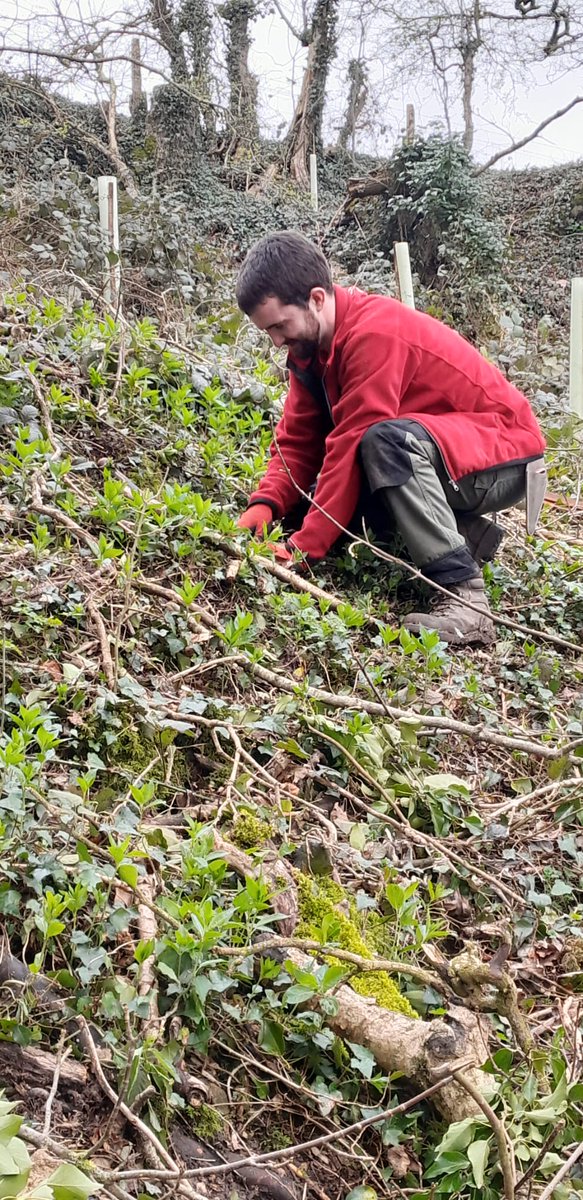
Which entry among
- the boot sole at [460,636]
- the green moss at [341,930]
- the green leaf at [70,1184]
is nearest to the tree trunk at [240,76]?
the boot sole at [460,636]

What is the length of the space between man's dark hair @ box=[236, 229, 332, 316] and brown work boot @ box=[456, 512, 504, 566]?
45.6 inches

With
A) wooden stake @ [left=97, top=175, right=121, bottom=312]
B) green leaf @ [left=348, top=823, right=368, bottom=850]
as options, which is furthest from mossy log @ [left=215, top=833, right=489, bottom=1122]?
wooden stake @ [left=97, top=175, right=121, bottom=312]

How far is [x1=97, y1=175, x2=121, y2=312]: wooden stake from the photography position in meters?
5.57

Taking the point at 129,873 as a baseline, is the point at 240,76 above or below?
above

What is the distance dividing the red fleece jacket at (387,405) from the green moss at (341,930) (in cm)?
168

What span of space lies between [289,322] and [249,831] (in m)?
2.06

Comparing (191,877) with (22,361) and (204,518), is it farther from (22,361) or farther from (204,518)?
(22,361)

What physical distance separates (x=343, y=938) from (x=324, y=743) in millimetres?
739

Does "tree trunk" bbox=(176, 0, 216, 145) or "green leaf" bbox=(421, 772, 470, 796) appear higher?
"tree trunk" bbox=(176, 0, 216, 145)

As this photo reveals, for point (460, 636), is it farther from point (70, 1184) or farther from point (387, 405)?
point (70, 1184)

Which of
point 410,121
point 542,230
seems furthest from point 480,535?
point 410,121

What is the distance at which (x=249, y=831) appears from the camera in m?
2.15

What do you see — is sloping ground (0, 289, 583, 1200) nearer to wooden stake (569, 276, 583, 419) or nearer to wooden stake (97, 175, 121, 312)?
wooden stake (97, 175, 121, 312)

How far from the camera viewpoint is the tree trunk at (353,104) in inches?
637
